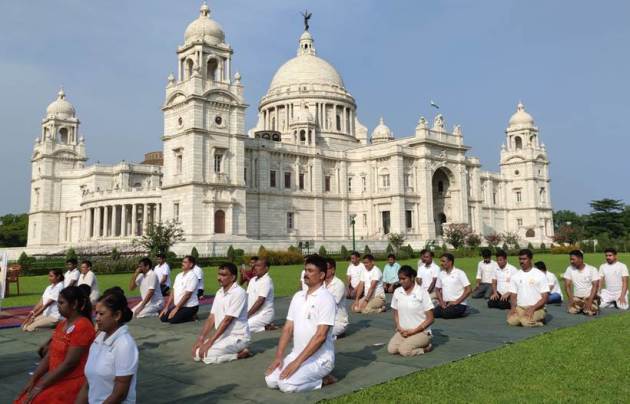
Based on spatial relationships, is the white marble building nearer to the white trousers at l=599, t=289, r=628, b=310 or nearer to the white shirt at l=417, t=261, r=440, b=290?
the white shirt at l=417, t=261, r=440, b=290

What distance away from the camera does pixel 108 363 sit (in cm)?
524

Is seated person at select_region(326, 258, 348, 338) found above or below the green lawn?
above

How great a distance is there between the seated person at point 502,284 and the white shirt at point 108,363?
35.5 ft

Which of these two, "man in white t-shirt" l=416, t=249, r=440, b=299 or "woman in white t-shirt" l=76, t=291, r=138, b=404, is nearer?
"woman in white t-shirt" l=76, t=291, r=138, b=404

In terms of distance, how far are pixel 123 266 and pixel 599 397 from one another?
2896cm

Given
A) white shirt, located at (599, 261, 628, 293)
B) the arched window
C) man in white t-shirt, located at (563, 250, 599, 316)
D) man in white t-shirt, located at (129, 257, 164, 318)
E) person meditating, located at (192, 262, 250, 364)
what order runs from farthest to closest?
the arched window → white shirt, located at (599, 261, 628, 293) → man in white t-shirt, located at (129, 257, 164, 318) → man in white t-shirt, located at (563, 250, 599, 316) → person meditating, located at (192, 262, 250, 364)

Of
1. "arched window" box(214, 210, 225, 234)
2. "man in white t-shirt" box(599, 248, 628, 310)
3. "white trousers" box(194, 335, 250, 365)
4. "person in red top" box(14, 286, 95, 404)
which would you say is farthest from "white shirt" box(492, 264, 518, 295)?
"arched window" box(214, 210, 225, 234)

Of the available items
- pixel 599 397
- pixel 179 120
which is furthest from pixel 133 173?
pixel 599 397

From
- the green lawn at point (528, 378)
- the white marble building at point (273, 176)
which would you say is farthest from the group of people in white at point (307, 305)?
the white marble building at point (273, 176)

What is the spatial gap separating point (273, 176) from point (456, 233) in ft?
66.2

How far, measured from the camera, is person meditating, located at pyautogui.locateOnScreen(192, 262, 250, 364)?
28.1ft

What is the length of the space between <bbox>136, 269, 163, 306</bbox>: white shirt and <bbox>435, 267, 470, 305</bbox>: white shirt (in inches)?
280

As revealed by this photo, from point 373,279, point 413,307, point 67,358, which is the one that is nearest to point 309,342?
point 413,307

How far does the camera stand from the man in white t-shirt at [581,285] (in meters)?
12.9
